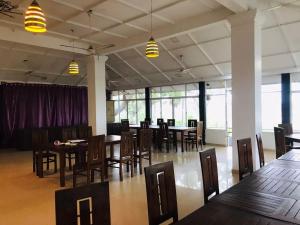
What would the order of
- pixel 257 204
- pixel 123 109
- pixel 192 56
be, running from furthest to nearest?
pixel 123 109
pixel 192 56
pixel 257 204

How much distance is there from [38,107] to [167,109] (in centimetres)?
544

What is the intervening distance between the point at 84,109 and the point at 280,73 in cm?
834

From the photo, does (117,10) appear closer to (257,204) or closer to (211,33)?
(211,33)

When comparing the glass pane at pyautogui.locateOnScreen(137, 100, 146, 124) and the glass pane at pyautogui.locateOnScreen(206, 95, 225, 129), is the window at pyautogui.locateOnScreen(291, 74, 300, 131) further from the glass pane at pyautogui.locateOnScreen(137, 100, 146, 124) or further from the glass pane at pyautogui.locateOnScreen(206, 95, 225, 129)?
the glass pane at pyautogui.locateOnScreen(137, 100, 146, 124)

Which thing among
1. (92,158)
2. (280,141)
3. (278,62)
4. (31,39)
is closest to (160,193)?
(92,158)

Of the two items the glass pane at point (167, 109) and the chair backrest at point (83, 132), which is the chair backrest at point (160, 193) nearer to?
the chair backrest at point (83, 132)

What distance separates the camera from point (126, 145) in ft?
16.9

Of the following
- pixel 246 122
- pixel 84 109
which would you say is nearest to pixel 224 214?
pixel 246 122

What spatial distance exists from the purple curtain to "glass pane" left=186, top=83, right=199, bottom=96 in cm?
496

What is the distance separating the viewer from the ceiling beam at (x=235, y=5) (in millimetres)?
4602

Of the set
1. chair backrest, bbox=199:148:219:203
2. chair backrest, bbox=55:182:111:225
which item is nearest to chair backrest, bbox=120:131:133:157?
chair backrest, bbox=199:148:219:203

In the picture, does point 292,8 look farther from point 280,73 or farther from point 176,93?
point 176,93

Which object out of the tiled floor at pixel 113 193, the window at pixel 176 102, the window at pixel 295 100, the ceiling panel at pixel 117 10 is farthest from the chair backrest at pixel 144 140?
the window at pixel 295 100

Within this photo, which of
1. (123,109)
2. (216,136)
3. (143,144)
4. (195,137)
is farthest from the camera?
(123,109)
